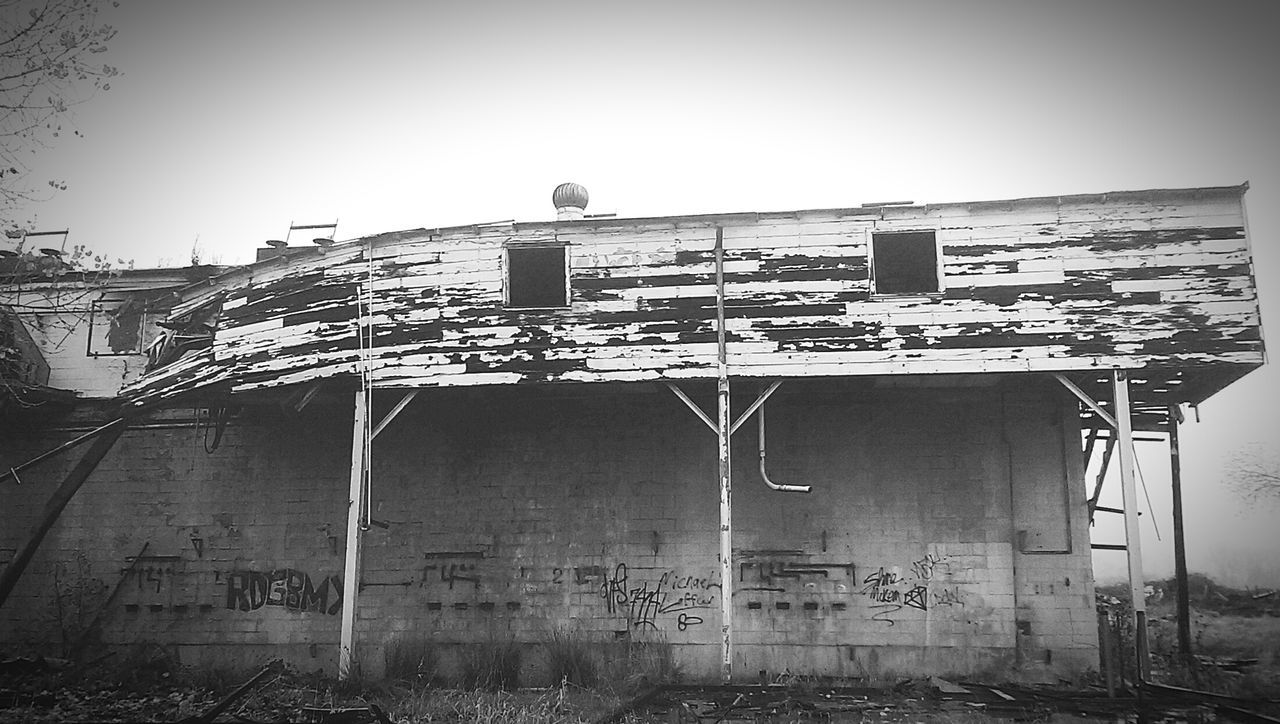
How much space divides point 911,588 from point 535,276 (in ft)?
25.6

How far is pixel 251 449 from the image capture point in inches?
631

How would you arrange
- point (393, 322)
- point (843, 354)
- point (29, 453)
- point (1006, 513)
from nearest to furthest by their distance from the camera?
point (843, 354) < point (393, 322) < point (1006, 513) < point (29, 453)

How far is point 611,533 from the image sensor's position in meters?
14.8

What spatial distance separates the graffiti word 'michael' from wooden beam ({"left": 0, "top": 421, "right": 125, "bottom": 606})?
292cm

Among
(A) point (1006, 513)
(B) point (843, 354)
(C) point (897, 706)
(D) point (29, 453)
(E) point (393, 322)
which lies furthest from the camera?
(D) point (29, 453)

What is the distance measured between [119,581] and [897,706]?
13443 mm

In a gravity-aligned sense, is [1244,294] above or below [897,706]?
above


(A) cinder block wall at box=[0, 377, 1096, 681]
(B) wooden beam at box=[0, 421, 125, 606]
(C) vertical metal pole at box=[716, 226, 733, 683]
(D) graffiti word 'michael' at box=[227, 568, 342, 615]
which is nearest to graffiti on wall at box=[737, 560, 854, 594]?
(A) cinder block wall at box=[0, 377, 1096, 681]

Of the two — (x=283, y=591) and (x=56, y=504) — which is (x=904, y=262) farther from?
(x=56, y=504)

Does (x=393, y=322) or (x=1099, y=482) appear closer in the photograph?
(x=393, y=322)

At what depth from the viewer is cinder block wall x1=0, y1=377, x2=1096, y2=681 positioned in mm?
13961

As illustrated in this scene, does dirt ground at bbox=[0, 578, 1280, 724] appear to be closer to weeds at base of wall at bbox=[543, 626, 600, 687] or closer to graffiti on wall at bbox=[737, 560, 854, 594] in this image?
weeds at base of wall at bbox=[543, 626, 600, 687]

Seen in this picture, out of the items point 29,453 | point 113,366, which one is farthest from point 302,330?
point 29,453

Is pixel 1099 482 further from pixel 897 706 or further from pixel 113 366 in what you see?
pixel 113 366
